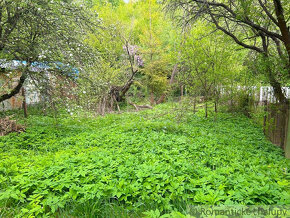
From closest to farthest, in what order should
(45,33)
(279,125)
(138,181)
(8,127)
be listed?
(138,181), (279,125), (45,33), (8,127)

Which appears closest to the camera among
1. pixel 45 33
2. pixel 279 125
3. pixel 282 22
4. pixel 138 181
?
pixel 138 181

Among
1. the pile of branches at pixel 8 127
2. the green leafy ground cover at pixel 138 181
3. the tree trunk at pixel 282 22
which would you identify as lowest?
the green leafy ground cover at pixel 138 181

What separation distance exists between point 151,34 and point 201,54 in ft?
35.3

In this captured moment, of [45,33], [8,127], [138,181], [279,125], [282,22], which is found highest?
[45,33]

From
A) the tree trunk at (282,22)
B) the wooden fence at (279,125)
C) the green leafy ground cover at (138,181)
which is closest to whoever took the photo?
the green leafy ground cover at (138,181)

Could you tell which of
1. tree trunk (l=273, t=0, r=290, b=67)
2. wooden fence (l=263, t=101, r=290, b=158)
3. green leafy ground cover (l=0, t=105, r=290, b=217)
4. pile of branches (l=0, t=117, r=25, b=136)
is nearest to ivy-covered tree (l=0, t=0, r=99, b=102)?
pile of branches (l=0, t=117, r=25, b=136)

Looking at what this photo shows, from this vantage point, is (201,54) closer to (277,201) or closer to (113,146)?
(113,146)

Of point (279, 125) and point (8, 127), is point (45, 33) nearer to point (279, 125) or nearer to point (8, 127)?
point (8, 127)

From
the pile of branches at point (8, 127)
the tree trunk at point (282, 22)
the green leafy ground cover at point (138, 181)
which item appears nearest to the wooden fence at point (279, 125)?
the green leafy ground cover at point (138, 181)

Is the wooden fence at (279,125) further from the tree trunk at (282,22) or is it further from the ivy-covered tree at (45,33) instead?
the ivy-covered tree at (45,33)

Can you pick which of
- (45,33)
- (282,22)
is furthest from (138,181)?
(45,33)

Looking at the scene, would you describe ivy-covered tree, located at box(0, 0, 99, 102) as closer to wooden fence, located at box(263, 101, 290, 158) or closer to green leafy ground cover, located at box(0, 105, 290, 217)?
green leafy ground cover, located at box(0, 105, 290, 217)

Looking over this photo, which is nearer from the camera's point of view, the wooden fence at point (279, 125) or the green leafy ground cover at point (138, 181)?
the green leafy ground cover at point (138, 181)

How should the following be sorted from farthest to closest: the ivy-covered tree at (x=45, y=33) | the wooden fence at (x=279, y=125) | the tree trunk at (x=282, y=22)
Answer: the ivy-covered tree at (x=45, y=33)
the wooden fence at (x=279, y=125)
the tree trunk at (x=282, y=22)
